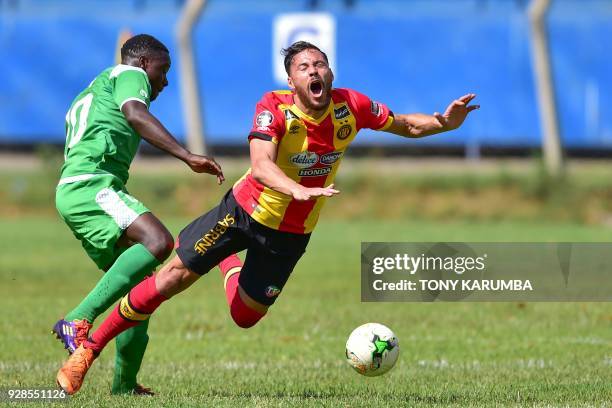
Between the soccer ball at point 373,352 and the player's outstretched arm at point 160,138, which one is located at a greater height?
the player's outstretched arm at point 160,138

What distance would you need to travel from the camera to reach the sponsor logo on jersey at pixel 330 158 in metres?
7.82

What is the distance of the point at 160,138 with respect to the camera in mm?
7359

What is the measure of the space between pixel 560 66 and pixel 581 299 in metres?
13.2

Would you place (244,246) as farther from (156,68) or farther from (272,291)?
(156,68)

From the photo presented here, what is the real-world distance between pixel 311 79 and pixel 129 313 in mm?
1812

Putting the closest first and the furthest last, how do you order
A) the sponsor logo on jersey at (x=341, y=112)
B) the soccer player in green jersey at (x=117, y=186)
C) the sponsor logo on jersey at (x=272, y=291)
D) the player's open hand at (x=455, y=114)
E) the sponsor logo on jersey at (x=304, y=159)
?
the soccer player in green jersey at (x=117, y=186), the sponsor logo on jersey at (x=304, y=159), the sponsor logo on jersey at (x=341, y=112), the sponsor logo on jersey at (x=272, y=291), the player's open hand at (x=455, y=114)

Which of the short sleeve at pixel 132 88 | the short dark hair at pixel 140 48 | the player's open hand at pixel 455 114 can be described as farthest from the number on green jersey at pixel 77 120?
the player's open hand at pixel 455 114

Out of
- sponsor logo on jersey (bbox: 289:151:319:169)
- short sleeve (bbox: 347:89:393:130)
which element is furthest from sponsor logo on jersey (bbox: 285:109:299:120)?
short sleeve (bbox: 347:89:393:130)

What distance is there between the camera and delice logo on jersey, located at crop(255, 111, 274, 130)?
755 cm

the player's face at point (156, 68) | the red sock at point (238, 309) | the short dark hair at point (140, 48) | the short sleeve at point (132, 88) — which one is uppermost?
the short dark hair at point (140, 48)

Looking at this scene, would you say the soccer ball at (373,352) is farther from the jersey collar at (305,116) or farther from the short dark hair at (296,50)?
the short dark hair at (296,50)

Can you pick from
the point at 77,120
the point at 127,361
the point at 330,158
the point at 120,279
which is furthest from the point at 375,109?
the point at 127,361

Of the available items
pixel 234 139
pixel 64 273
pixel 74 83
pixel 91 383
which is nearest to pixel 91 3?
pixel 74 83

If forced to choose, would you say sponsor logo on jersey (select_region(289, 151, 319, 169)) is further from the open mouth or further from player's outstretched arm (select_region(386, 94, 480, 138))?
player's outstretched arm (select_region(386, 94, 480, 138))
